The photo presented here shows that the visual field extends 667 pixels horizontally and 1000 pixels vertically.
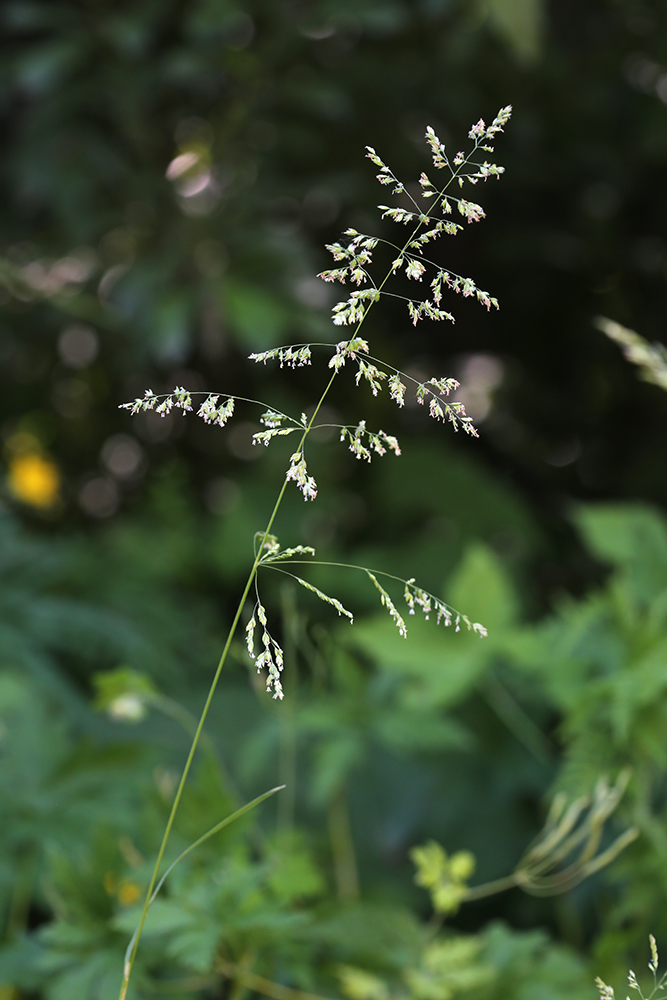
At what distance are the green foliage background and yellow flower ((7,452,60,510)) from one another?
0.03 m

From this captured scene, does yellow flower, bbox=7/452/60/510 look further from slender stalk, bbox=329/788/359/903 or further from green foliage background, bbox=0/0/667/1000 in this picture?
slender stalk, bbox=329/788/359/903

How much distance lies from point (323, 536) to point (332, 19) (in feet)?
3.79

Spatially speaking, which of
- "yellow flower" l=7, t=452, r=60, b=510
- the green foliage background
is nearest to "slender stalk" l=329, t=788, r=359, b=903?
the green foliage background

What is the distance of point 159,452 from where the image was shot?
7.58 feet

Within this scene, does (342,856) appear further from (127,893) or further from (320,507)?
(320,507)

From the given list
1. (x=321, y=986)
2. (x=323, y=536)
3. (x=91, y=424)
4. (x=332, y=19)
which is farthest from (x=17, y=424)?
(x=321, y=986)

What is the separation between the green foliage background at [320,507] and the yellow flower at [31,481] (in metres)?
0.03

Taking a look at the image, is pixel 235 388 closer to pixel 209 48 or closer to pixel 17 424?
pixel 17 424

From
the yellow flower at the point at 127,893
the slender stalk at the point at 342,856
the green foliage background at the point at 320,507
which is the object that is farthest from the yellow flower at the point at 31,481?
the yellow flower at the point at 127,893

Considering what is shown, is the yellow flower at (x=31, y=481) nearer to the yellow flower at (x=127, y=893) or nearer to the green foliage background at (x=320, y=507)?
the green foliage background at (x=320, y=507)

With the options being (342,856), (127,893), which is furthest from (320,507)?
(127,893)

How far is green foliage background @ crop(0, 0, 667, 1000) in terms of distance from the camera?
30.7 inches

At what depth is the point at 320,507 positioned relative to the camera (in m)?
2.11

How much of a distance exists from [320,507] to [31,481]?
2.18 feet
